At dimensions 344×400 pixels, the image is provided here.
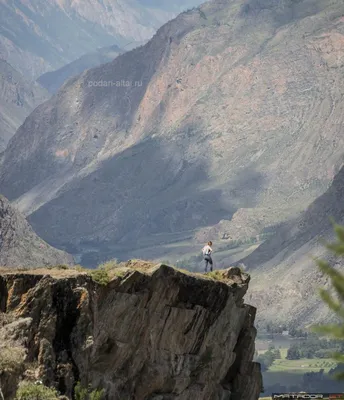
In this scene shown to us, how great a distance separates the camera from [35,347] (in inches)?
1924

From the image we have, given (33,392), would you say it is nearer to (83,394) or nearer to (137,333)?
(83,394)

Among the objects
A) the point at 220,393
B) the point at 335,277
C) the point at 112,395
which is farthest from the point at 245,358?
the point at 335,277

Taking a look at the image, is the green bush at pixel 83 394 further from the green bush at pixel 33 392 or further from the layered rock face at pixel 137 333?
the green bush at pixel 33 392

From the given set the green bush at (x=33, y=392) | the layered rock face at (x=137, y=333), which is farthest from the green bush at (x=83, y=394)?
the green bush at (x=33, y=392)

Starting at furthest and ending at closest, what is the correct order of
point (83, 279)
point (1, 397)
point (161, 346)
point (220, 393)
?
point (220, 393), point (161, 346), point (83, 279), point (1, 397)

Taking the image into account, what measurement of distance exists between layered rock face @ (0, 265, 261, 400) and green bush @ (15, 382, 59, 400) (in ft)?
3.09

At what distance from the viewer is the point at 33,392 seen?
147ft

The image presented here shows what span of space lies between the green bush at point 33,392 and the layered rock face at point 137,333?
37.1 inches

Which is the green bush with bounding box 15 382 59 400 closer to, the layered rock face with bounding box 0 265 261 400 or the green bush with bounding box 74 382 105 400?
the layered rock face with bounding box 0 265 261 400

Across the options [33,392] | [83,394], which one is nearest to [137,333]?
[83,394]

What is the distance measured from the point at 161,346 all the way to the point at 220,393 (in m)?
6.39

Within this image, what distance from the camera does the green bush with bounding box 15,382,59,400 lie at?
4466 cm

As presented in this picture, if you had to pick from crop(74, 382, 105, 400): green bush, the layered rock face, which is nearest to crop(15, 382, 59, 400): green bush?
the layered rock face

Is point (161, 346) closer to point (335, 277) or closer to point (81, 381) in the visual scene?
point (81, 381)
